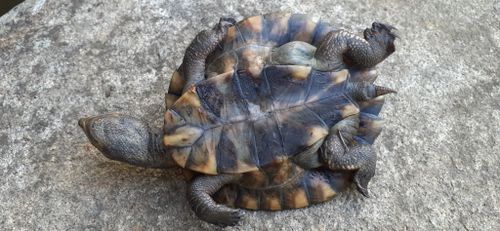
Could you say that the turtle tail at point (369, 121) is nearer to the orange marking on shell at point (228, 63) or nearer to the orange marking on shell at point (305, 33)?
the orange marking on shell at point (305, 33)

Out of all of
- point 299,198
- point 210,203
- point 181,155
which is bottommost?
point 299,198

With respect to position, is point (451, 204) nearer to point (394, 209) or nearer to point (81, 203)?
point (394, 209)

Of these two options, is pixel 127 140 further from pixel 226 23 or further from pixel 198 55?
pixel 226 23

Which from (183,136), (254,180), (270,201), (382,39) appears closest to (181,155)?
(183,136)

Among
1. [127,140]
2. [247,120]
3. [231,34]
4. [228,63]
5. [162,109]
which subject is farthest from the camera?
[162,109]

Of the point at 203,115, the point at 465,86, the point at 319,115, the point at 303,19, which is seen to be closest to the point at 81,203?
the point at 203,115

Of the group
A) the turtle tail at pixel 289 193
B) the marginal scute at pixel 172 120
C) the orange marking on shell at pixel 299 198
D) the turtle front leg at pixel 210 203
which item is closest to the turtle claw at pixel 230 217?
the turtle front leg at pixel 210 203
